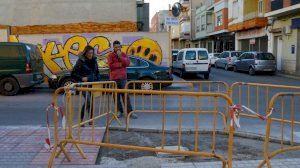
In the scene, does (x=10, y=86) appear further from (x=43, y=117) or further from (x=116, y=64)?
(x=116, y=64)

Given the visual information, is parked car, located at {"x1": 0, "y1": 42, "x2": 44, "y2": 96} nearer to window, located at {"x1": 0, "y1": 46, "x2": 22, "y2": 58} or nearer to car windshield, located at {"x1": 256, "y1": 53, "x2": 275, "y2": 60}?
window, located at {"x1": 0, "y1": 46, "x2": 22, "y2": 58}

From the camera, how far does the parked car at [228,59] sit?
101 ft

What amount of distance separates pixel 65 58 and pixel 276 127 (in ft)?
38.3

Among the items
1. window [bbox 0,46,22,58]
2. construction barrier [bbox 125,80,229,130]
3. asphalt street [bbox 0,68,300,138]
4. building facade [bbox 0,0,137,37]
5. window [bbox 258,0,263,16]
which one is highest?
window [bbox 258,0,263,16]

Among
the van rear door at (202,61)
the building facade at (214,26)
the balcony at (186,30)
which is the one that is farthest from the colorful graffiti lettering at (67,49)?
the balcony at (186,30)

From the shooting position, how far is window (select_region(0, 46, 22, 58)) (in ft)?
46.1

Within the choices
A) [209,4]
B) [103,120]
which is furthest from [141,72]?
[209,4]

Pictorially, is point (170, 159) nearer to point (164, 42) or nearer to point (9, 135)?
point (9, 135)

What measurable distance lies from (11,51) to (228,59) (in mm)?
20493

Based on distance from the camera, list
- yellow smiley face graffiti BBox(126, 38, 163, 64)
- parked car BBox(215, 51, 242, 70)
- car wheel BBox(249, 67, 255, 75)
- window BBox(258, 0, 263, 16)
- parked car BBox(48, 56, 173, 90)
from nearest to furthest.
Result: parked car BBox(48, 56, 173, 90)
yellow smiley face graffiti BBox(126, 38, 163, 64)
car wheel BBox(249, 67, 255, 75)
parked car BBox(215, 51, 242, 70)
window BBox(258, 0, 263, 16)

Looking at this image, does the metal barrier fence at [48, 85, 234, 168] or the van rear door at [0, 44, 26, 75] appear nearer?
the metal barrier fence at [48, 85, 234, 168]

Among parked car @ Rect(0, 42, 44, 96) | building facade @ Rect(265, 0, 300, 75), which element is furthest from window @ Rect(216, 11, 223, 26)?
parked car @ Rect(0, 42, 44, 96)

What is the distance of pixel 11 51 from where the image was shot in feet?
46.1

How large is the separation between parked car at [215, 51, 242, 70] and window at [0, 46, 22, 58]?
64.5ft
